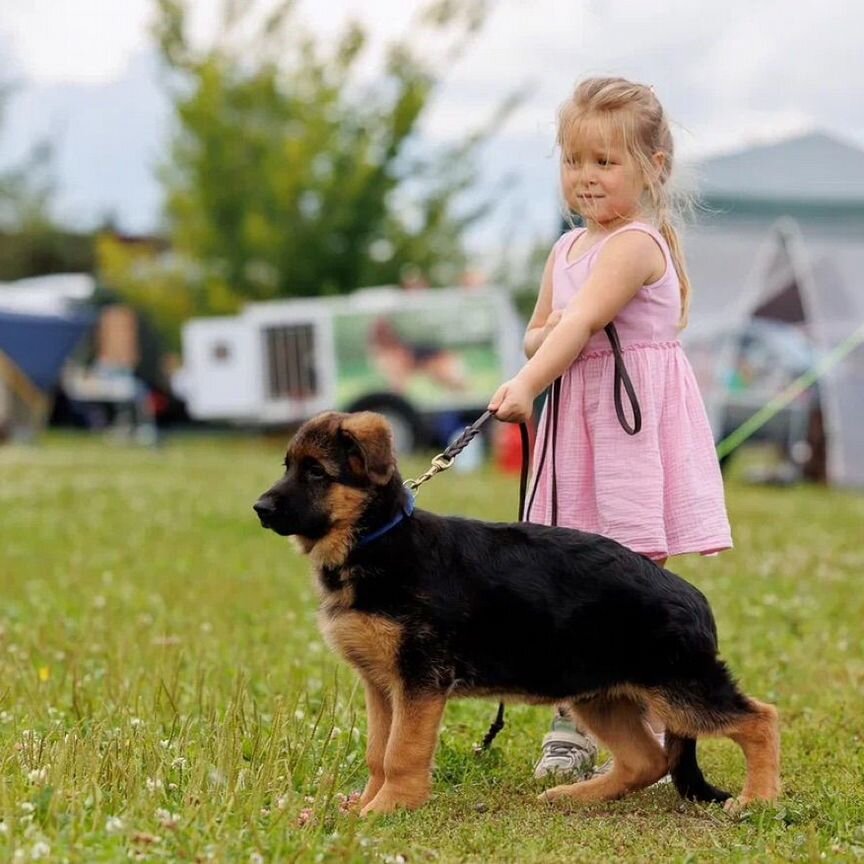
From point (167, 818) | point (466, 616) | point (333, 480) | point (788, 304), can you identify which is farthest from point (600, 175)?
point (788, 304)

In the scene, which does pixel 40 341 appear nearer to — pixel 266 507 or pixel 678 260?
pixel 678 260

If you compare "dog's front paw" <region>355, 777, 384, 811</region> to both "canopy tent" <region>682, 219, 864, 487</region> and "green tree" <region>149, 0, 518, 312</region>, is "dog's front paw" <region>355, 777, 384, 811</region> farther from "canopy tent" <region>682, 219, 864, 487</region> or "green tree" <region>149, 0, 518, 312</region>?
"green tree" <region>149, 0, 518, 312</region>

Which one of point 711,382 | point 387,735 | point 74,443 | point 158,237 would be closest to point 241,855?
point 387,735

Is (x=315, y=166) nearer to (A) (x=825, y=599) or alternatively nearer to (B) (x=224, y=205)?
(B) (x=224, y=205)

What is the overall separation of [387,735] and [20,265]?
4202cm

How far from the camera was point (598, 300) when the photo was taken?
491 cm

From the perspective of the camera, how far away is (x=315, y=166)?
30.2 m

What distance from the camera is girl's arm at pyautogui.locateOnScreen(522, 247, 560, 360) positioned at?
17.3 ft

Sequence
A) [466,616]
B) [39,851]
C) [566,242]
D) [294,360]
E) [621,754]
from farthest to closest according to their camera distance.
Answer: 1. [294,360]
2. [566,242]
3. [621,754]
4. [466,616]
5. [39,851]

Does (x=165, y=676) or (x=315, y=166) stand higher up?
(x=315, y=166)

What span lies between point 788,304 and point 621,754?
53.5 ft

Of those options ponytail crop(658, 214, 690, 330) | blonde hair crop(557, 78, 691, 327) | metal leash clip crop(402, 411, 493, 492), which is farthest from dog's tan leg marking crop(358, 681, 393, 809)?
blonde hair crop(557, 78, 691, 327)

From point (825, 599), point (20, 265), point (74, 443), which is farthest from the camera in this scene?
point (20, 265)

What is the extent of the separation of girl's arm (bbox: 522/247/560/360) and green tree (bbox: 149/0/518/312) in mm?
24675
